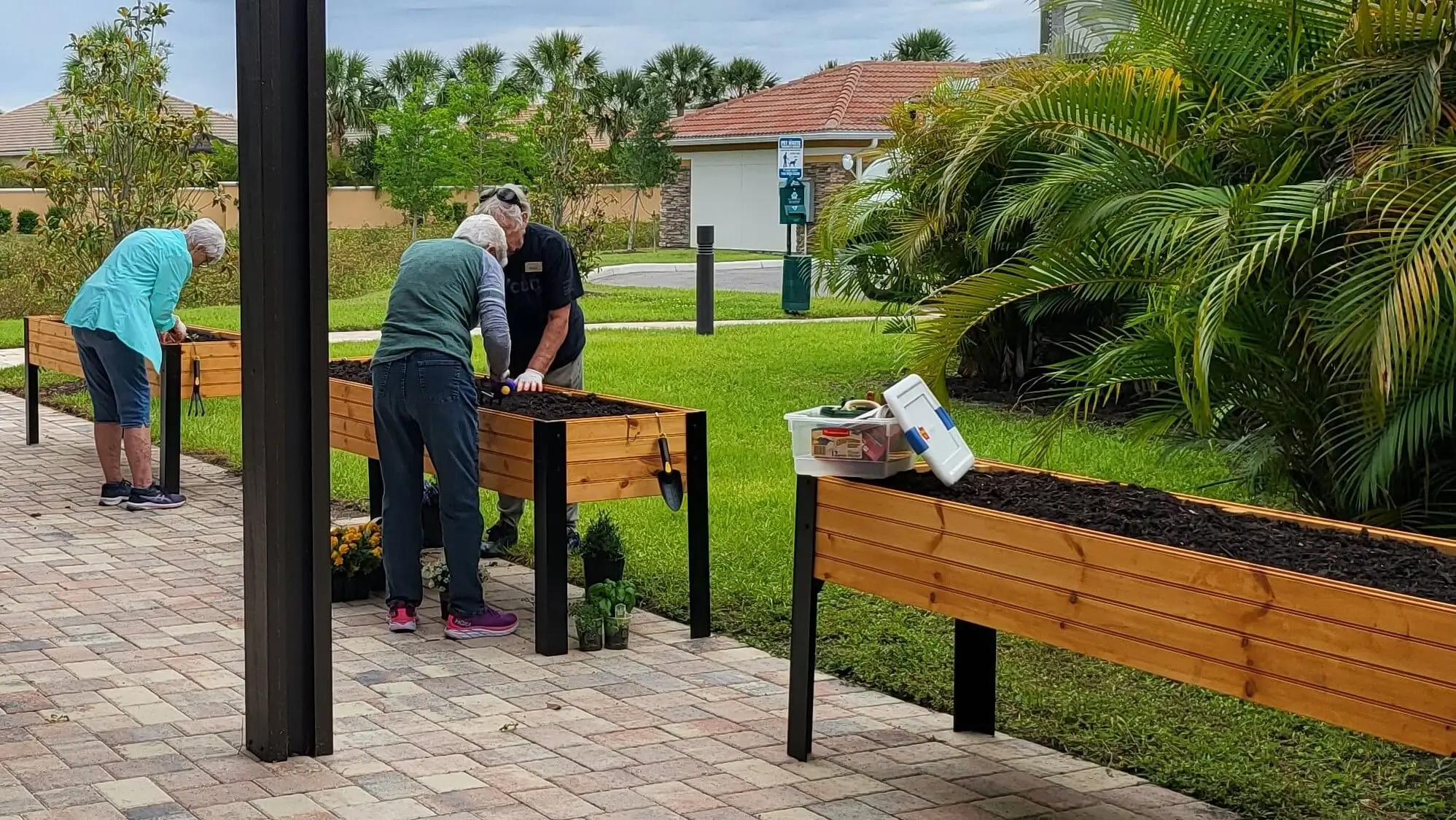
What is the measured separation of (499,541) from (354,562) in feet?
3.53

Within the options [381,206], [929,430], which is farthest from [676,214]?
[929,430]

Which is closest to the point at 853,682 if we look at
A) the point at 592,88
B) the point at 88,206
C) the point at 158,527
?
the point at 158,527

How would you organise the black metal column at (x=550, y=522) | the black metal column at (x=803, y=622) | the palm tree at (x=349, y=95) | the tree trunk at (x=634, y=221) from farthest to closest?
the palm tree at (x=349, y=95)
the tree trunk at (x=634, y=221)
the black metal column at (x=550, y=522)
the black metal column at (x=803, y=622)

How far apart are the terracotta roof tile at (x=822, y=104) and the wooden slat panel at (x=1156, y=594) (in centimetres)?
3395

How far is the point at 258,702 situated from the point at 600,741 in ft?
3.43

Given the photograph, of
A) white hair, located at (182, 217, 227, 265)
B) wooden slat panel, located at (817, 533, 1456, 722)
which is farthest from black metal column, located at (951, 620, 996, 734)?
white hair, located at (182, 217, 227, 265)

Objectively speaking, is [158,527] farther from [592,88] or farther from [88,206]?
[592,88]

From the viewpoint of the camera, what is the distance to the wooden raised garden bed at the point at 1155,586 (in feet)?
11.3

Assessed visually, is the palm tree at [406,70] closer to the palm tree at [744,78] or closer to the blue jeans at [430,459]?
the palm tree at [744,78]

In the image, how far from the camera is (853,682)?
5.93 meters

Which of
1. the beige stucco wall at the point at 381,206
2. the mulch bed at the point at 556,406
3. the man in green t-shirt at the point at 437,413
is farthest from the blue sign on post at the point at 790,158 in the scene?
the man in green t-shirt at the point at 437,413

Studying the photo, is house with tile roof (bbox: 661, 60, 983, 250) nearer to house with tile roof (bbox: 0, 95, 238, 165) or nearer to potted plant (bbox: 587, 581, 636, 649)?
→ house with tile roof (bbox: 0, 95, 238, 165)

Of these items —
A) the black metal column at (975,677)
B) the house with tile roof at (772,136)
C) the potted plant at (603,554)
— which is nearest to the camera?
the black metal column at (975,677)

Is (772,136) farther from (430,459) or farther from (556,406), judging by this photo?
(430,459)
